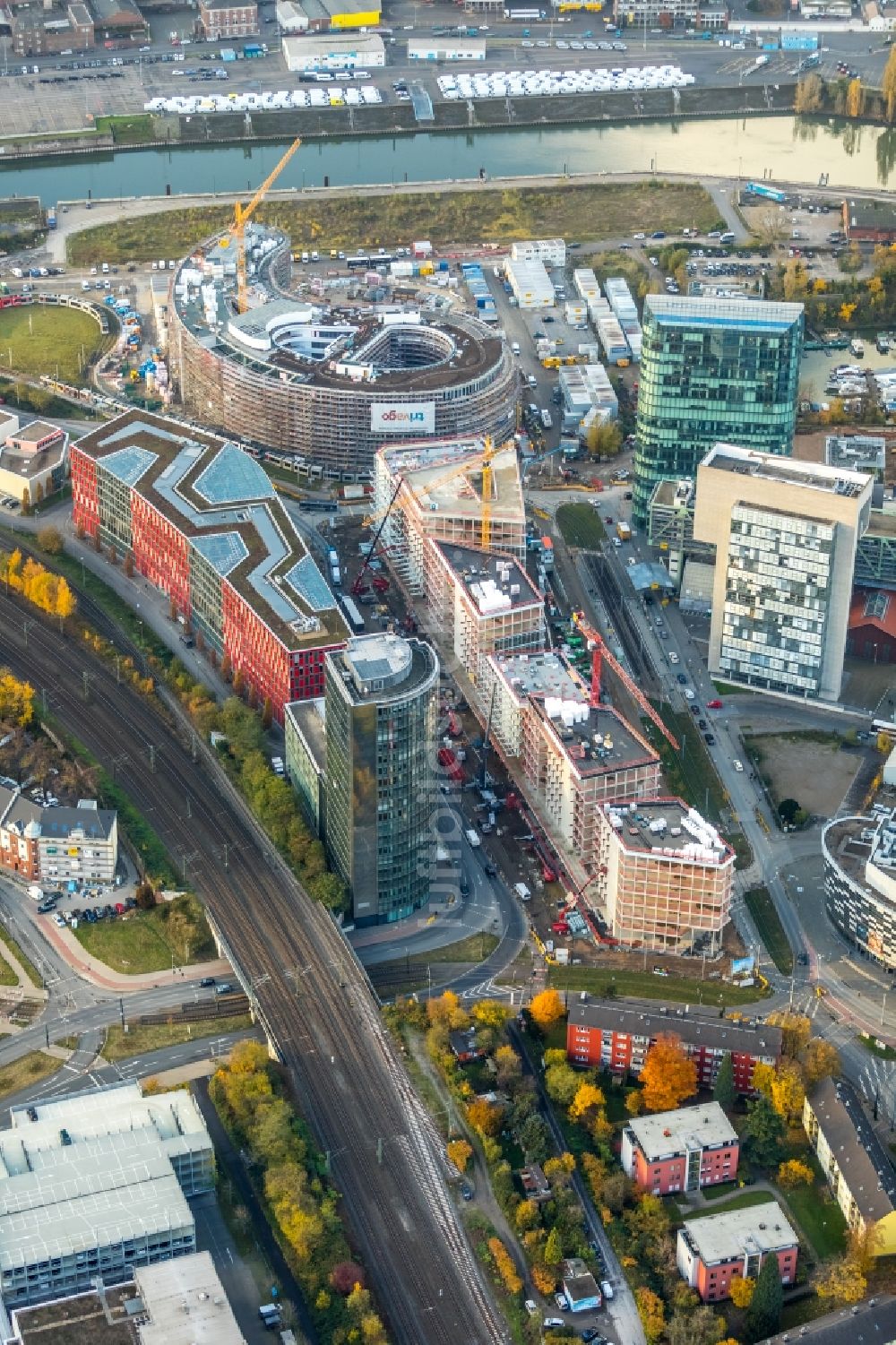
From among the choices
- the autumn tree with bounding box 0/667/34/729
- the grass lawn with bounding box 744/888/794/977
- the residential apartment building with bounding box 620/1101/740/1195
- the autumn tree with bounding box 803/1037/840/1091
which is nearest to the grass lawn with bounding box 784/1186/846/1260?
the residential apartment building with bounding box 620/1101/740/1195

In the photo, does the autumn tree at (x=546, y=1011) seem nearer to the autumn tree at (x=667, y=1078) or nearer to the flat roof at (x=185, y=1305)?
the autumn tree at (x=667, y=1078)

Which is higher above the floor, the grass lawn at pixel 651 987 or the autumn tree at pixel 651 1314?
the grass lawn at pixel 651 987

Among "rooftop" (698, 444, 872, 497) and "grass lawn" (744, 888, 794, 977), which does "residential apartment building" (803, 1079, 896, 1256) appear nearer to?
"grass lawn" (744, 888, 794, 977)

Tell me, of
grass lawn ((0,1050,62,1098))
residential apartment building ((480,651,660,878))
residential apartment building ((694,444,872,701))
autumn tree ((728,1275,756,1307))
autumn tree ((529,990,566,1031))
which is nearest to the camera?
autumn tree ((728,1275,756,1307))

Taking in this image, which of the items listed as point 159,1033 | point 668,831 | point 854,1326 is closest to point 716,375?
point 668,831

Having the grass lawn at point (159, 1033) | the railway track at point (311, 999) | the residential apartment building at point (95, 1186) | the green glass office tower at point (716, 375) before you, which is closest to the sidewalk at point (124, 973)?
the railway track at point (311, 999)
